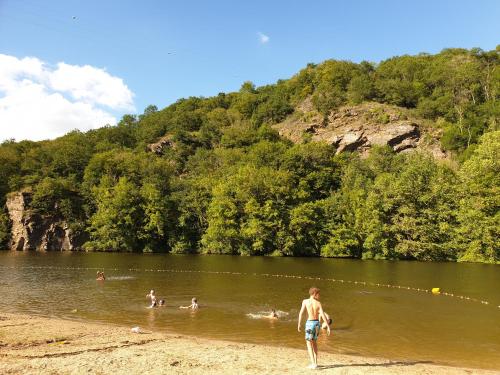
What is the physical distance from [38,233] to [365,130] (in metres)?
85.6

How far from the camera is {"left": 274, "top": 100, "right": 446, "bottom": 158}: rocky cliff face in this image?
105 meters

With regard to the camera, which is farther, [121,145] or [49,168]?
[121,145]

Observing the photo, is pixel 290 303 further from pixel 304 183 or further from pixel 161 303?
pixel 304 183

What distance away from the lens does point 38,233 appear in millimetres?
94688

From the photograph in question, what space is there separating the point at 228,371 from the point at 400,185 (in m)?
67.0

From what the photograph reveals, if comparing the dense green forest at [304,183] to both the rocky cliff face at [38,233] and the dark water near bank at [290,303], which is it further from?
the dark water near bank at [290,303]

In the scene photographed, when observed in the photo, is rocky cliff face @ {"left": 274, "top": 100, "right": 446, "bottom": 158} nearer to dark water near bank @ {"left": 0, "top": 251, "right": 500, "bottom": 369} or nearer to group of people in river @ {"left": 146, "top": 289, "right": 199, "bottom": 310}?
dark water near bank @ {"left": 0, "top": 251, "right": 500, "bottom": 369}

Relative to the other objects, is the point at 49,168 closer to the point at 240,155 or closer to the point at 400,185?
the point at 240,155

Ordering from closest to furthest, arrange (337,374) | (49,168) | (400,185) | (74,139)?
(337,374) → (400,185) → (49,168) → (74,139)

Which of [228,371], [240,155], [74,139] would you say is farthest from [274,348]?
[74,139]

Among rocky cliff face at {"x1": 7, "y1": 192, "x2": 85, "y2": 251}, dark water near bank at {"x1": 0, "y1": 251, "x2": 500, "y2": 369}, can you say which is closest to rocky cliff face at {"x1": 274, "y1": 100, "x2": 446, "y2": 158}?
dark water near bank at {"x1": 0, "y1": 251, "x2": 500, "y2": 369}

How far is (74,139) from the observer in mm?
124125

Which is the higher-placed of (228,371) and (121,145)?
(121,145)

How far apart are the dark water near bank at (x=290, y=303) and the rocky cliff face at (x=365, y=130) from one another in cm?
5299
